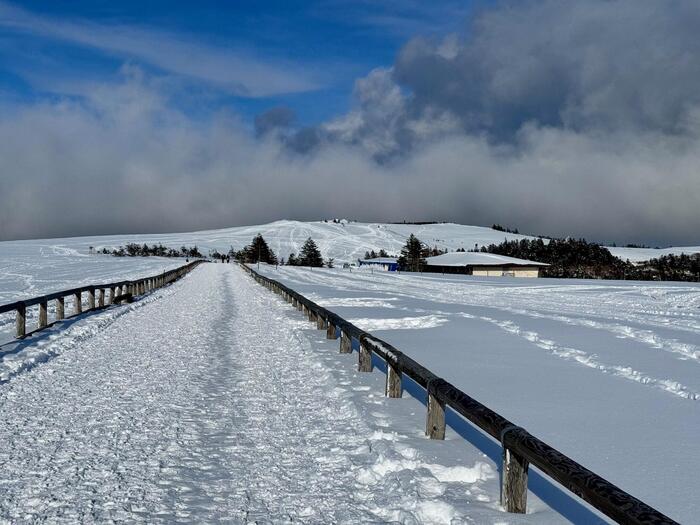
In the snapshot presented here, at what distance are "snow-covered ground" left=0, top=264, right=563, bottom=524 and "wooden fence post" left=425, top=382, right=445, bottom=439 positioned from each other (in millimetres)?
146

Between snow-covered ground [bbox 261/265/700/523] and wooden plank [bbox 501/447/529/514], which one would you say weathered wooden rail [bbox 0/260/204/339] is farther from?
wooden plank [bbox 501/447/529/514]

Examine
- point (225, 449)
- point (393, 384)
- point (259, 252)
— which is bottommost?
point (225, 449)

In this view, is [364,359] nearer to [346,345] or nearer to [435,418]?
[346,345]

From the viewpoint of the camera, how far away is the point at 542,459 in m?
3.80

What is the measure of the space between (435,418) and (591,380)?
426 centimetres

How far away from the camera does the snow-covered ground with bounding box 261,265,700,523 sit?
17.9 feet

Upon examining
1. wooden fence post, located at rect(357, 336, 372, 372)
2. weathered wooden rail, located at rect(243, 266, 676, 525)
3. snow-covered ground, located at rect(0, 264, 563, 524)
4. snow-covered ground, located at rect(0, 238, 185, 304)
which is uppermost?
weathered wooden rail, located at rect(243, 266, 676, 525)

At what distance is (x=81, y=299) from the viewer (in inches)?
1030

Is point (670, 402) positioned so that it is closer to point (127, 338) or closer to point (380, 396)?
point (380, 396)

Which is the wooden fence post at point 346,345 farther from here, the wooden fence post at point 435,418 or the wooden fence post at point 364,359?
the wooden fence post at point 435,418

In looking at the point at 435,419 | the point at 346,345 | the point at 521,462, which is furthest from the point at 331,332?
the point at 521,462

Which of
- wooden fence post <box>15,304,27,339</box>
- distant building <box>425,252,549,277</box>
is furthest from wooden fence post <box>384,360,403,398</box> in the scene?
distant building <box>425,252,549,277</box>

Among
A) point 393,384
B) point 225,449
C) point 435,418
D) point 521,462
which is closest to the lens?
point 521,462

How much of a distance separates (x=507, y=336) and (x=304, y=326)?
5578mm
